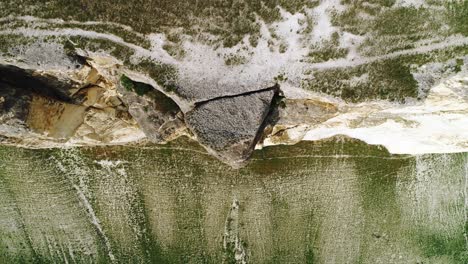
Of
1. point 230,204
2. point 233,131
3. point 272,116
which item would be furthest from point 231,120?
point 230,204

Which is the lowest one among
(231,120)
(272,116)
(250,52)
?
(231,120)

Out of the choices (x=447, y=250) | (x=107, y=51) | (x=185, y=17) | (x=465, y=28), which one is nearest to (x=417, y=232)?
(x=447, y=250)

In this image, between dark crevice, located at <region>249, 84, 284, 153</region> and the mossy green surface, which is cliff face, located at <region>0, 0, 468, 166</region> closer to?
dark crevice, located at <region>249, 84, 284, 153</region>

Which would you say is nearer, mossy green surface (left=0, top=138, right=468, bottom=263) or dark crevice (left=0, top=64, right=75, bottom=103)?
dark crevice (left=0, top=64, right=75, bottom=103)

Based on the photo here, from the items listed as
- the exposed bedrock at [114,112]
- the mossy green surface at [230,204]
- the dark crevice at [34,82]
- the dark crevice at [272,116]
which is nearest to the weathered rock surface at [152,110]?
the exposed bedrock at [114,112]

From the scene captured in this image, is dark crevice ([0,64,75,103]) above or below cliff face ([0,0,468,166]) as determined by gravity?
below

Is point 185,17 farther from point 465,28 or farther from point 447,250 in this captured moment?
point 447,250

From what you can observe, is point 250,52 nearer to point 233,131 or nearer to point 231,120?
point 231,120

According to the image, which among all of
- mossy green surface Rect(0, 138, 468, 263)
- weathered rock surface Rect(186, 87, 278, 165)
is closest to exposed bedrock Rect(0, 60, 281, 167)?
weathered rock surface Rect(186, 87, 278, 165)
